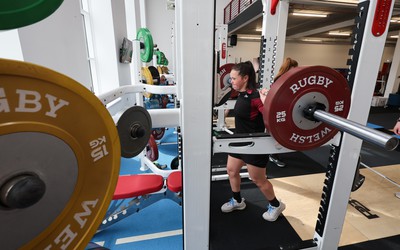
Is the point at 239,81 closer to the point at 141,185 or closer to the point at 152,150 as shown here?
the point at 141,185

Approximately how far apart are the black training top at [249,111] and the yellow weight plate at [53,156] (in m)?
1.37

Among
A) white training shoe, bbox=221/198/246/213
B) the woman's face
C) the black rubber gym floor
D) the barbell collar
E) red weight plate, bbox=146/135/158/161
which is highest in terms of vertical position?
the woman's face

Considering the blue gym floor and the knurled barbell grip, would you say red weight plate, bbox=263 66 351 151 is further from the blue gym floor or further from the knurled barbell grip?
the blue gym floor

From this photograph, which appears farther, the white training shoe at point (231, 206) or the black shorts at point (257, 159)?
the white training shoe at point (231, 206)

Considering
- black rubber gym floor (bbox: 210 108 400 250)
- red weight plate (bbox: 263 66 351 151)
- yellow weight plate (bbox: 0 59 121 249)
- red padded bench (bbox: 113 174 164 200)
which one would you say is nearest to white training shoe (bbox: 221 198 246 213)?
black rubber gym floor (bbox: 210 108 400 250)

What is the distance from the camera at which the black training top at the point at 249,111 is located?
1.76 meters

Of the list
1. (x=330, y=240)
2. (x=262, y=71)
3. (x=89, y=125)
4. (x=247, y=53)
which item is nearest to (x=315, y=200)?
(x=330, y=240)

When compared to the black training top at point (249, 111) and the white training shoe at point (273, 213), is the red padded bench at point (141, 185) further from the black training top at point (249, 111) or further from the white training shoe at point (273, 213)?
the white training shoe at point (273, 213)

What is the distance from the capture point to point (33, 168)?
427 millimetres

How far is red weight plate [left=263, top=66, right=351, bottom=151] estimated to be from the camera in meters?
1.01

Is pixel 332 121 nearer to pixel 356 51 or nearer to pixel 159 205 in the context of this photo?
pixel 356 51

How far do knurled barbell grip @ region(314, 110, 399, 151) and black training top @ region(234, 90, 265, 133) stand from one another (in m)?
0.79

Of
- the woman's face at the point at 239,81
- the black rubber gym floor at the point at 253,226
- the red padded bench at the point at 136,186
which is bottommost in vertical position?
the black rubber gym floor at the point at 253,226

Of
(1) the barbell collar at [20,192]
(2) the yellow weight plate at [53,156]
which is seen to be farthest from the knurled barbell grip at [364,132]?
(1) the barbell collar at [20,192]
